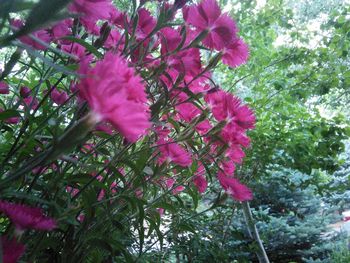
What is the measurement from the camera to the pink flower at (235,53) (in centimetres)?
→ 76

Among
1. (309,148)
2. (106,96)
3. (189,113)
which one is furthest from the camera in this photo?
(309,148)

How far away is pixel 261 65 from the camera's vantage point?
2119mm

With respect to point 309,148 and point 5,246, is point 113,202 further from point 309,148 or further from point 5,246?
point 309,148

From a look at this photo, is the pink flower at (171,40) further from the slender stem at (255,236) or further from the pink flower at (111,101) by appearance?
the slender stem at (255,236)

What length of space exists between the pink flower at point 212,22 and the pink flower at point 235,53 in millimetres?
70

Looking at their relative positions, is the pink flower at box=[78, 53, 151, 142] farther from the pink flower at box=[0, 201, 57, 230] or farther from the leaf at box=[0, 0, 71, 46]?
the pink flower at box=[0, 201, 57, 230]

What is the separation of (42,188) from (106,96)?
0.39 m

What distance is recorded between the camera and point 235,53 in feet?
2.54

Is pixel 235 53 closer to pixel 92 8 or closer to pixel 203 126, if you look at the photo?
pixel 203 126

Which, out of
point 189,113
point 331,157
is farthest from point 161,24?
point 331,157

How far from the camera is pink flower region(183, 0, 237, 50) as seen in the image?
0.65m

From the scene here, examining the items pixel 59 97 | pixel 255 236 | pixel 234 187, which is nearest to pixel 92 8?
pixel 59 97

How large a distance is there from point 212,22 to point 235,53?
14 cm

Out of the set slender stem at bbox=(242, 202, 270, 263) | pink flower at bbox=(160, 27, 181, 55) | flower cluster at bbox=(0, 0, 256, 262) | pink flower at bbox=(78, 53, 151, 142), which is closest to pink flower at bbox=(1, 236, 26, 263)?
flower cluster at bbox=(0, 0, 256, 262)
